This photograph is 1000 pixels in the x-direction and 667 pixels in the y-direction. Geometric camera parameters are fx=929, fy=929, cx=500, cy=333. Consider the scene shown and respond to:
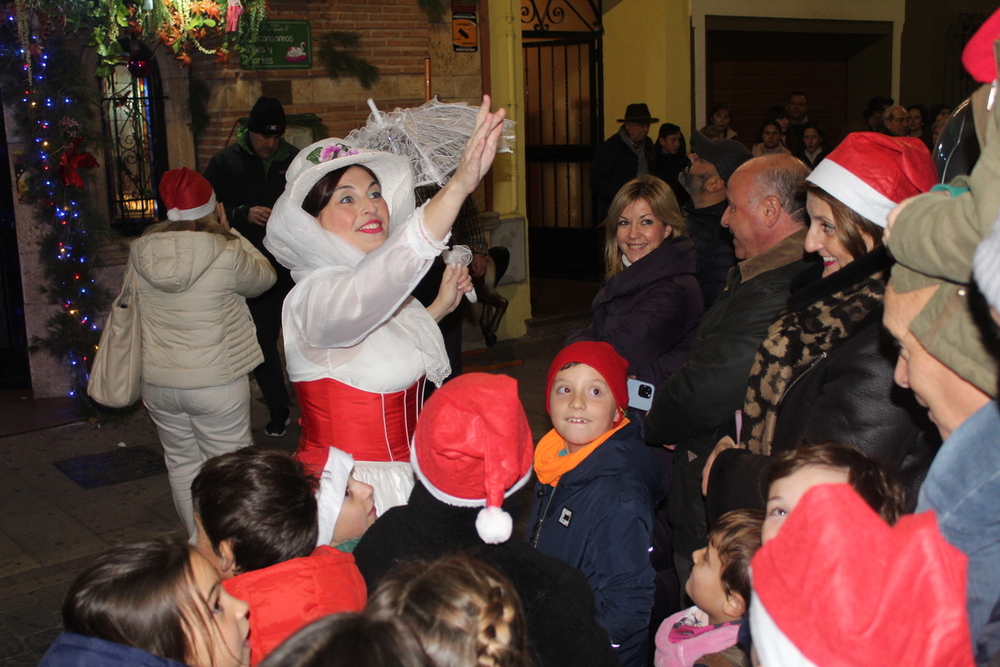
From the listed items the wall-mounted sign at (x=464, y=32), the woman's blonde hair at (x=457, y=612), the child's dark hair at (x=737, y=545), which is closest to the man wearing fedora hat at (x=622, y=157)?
the wall-mounted sign at (x=464, y=32)

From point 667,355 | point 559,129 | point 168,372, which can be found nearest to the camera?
point 667,355

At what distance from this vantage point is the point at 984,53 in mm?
1523

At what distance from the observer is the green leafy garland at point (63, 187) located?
6.58 meters

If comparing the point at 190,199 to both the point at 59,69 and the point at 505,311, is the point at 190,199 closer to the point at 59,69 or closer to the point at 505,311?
the point at 59,69

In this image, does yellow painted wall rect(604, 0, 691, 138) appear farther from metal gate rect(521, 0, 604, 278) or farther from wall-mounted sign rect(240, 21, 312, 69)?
wall-mounted sign rect(240, 21, 312, 69)

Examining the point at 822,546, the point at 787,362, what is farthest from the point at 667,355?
the point at 822,546

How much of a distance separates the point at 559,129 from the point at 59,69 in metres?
5.98

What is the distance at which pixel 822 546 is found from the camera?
119 centimetres

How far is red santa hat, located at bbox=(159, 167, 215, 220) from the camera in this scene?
4832 mm

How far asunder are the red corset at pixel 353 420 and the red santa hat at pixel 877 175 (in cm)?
157

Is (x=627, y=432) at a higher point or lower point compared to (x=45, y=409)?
higher

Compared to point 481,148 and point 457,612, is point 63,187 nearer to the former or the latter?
point 481,148

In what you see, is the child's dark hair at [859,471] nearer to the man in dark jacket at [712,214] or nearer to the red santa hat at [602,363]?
the red santa hat at [602,363]

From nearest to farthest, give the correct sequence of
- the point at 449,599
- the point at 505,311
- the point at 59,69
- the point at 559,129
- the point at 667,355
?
1. the point at 449,599
2. the point at 667,355
3. the point at 59,69
4. the point at 505,311
5. the point at 559,129
